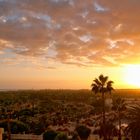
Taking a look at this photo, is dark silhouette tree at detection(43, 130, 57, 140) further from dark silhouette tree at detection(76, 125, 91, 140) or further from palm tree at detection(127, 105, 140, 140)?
palm tree at detection(127, 105, 140, 140)

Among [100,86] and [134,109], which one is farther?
[100,86]

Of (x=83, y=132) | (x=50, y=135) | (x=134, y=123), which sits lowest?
(x=83, y=132)

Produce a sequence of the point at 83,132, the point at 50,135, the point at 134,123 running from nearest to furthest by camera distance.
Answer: the point at 134,123, the point at 50,135, the point at 83,132

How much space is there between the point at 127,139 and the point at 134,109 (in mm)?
12516

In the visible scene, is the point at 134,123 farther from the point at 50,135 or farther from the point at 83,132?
the point at 83,132

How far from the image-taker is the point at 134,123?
3256 centimetres

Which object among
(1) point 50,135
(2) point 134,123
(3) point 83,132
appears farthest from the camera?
(3) point 83,132

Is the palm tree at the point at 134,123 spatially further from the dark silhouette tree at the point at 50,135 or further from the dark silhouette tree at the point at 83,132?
the dark silhouette tree at the point at 83,132

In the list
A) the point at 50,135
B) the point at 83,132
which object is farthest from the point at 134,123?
the point at 83,132

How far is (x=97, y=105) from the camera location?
123500 mm

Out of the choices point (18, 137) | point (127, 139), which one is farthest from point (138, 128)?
point (18, 137)

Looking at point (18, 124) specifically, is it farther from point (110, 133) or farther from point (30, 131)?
point (110, 133)

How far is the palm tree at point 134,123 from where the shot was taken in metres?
32.0

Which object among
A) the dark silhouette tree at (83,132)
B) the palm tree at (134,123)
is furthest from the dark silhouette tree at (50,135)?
the palm tree at (134,123)
